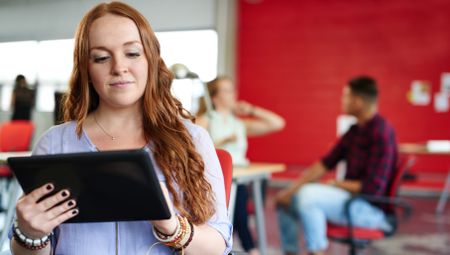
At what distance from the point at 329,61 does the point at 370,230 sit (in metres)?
5.23

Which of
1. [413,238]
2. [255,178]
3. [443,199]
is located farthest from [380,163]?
[443,199]

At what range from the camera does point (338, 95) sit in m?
7.52

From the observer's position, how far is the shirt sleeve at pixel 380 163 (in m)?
2.69

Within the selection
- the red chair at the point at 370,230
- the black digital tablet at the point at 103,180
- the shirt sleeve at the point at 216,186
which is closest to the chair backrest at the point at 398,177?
the red chair at the point at 370,230

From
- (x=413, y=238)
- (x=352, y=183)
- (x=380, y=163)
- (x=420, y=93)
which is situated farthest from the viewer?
(x=420, y=93)

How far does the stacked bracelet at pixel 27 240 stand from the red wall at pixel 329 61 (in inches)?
269

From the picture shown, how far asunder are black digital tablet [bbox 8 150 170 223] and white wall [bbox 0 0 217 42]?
1.50ft

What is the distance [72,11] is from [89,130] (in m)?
0.31

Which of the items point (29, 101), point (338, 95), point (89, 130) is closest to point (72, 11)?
point (89, 130)

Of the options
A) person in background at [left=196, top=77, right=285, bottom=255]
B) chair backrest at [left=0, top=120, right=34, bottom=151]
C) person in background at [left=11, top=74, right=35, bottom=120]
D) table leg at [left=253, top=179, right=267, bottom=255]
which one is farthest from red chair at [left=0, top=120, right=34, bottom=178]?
table leg at [left=253, top=179, right=267, bottom=255]

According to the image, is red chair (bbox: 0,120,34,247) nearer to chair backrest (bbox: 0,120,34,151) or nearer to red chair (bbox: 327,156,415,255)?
chair backrest (bbox: 0,120,34,151)

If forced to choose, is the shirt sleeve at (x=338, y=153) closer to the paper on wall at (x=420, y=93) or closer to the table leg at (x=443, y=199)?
the table leg at (x=443, y=199)

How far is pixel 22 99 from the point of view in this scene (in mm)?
1809

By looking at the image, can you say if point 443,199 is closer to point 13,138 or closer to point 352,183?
point 352,183
